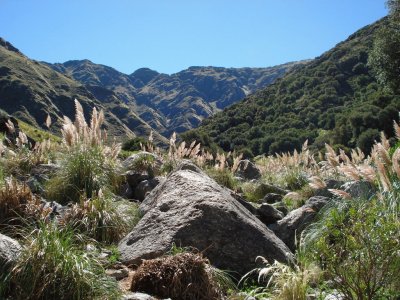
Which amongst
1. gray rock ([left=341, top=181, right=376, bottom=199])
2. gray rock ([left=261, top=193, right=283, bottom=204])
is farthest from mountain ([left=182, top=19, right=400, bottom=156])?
gray rock ([left=341, top=181, right=376, bottom=199])

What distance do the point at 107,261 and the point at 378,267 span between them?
2925 millimetres

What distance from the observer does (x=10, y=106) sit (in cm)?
13000

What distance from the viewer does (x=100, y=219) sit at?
6746 mm

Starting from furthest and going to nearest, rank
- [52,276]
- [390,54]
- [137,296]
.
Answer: [390,54]
[137,296]
[52,276]

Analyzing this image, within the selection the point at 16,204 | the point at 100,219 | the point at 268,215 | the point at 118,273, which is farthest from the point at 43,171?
the point at 118,273

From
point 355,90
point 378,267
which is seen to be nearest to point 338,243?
point 378,267

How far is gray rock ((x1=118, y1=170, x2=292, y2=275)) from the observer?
561 centimetres

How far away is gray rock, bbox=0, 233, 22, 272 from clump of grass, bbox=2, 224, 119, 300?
83 mm

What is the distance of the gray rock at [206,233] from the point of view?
561 cm

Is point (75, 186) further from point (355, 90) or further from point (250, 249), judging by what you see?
point (355, 90)

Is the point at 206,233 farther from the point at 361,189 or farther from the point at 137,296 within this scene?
the point at 361,189

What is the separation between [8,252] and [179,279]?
166 centimetres

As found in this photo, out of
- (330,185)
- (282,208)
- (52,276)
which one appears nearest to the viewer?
(52,276)

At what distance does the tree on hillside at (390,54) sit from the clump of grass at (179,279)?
24.6m
